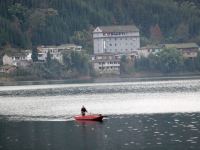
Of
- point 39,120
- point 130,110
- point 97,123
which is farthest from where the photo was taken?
point 130,110

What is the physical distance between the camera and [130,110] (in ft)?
258

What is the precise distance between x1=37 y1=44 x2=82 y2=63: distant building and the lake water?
8800 centimetres

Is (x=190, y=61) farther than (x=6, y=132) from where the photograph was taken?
Yes

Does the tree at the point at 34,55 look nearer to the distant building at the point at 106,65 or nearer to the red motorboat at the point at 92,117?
the distant building at the point at 106,65

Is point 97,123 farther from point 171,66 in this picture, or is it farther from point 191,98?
point 171,66

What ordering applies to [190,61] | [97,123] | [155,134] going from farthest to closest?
[190,61] → [97,123] → [155,134]

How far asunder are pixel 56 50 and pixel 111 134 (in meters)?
136

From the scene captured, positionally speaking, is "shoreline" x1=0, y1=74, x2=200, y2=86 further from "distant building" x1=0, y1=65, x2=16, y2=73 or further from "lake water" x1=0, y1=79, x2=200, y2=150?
"lake water" x1=0, y1=79, x2=200, y2=150

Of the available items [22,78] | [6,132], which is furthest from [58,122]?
[22,78]

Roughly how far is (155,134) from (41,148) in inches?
347

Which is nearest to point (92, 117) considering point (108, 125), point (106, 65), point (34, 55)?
point (108, 125)

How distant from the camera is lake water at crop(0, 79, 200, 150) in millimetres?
51969

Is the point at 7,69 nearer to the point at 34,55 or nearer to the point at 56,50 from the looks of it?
the point at 34,55

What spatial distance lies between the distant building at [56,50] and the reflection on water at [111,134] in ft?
379
